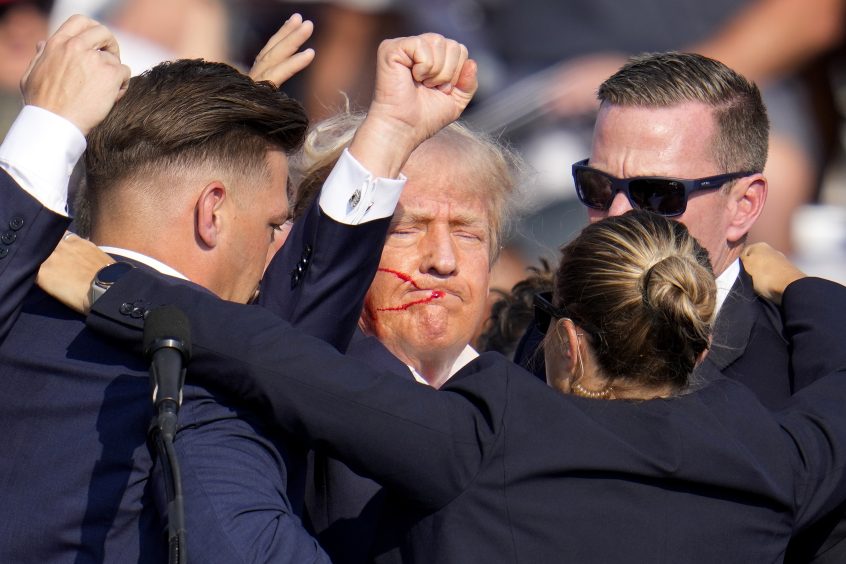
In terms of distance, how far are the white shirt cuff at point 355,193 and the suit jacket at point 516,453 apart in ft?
0.96

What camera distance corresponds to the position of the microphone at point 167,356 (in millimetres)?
1889

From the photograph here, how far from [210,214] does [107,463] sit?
1.89 feet

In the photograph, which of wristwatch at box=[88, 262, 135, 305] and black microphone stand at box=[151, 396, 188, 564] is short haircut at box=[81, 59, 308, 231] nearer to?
wristwatch at box=[88, 262, 135, 305]

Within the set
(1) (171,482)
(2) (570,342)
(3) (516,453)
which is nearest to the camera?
(1) (171,482)

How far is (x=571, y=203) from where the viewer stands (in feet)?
20.2

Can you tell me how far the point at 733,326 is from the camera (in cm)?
280

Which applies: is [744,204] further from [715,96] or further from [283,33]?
[283,33]

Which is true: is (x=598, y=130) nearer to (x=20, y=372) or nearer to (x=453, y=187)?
(x=453, y=187)

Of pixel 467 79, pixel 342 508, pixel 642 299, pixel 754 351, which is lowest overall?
pixel 342 508

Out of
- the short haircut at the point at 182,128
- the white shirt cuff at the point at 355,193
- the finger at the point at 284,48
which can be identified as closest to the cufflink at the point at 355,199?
the white shirt cuff at the point at 355,193

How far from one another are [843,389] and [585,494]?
66 centimetres

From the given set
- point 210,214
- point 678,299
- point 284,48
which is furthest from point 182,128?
point 678,299

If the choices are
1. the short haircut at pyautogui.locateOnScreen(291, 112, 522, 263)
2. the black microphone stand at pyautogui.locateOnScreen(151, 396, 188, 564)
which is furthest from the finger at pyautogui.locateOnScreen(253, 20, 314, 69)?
the black microphone stand at pyautogui.locateOnScreen(151, 396, 188, 564)

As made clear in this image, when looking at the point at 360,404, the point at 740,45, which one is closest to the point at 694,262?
the point at 360,404
